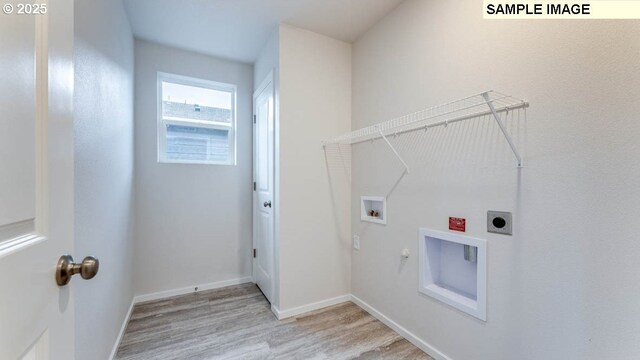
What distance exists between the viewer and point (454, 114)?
1.60m

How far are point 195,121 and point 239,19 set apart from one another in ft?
3.88

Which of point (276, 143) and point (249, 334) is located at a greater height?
point (276, 143)

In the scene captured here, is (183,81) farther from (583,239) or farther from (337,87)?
(583,239)

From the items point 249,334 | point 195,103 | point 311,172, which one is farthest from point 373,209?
point 195,103

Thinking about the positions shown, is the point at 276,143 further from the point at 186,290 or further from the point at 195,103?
the point at 186,290

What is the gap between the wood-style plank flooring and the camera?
5.79ft

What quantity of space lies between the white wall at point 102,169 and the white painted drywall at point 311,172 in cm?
117

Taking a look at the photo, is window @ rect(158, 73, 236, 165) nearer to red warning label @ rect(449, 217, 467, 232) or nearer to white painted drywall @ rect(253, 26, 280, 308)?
white painted drywall @ rect(253, 26, 280, 308)

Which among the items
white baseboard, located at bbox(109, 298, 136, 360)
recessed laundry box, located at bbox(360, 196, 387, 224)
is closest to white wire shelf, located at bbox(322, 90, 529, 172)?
recessed laundry box, located at bbox(360, 196, 387, 224)

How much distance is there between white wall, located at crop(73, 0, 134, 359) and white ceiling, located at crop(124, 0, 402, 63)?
0.23m

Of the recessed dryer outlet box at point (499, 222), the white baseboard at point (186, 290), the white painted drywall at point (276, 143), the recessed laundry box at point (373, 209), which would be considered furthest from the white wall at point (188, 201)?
the recessed dryer outlet box at point (499, 222)

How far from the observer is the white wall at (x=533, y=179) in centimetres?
102

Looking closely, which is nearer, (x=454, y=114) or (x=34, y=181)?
(x=34, y=181)

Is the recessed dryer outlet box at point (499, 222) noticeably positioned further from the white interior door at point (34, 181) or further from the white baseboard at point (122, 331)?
the white baseboard at point (122, 331)
